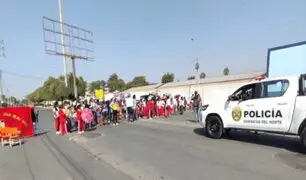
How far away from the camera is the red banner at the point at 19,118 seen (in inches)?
544

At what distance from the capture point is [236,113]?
33.3 feet

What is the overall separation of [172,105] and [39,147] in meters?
15.6

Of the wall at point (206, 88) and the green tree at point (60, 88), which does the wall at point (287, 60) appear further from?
the green tree at point (60, 88)

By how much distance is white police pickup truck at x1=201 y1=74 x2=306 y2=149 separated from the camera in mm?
8258

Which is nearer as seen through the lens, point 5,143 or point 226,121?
point 226,121

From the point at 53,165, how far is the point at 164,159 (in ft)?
10.1

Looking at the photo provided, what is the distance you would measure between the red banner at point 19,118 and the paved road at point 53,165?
10.5 ft

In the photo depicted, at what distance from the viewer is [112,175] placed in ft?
21.6

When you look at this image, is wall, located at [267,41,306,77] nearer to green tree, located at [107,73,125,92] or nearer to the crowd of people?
the crowd of people

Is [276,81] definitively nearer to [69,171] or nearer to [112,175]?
[112,175]

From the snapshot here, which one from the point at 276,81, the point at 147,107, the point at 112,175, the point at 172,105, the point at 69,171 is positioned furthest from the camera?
→ the point at 172,105

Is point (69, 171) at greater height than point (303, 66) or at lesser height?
lesser

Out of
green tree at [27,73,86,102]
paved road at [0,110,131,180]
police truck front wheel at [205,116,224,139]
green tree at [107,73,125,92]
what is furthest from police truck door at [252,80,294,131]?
green tree at [107,73,125,92]

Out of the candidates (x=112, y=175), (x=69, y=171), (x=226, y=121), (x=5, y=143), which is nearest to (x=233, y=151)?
(x=226, y=121)
